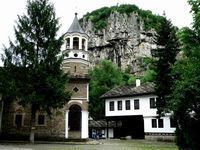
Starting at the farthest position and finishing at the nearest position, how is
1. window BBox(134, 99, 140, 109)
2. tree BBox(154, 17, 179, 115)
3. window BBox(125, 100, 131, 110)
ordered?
window BBox(125, 100, 131, 110), window BBox(134, 99, 140, 109), tree BBox(154, 17, 179, 115)

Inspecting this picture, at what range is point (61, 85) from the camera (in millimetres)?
26781

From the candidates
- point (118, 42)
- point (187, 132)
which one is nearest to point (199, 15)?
point (187, 132)

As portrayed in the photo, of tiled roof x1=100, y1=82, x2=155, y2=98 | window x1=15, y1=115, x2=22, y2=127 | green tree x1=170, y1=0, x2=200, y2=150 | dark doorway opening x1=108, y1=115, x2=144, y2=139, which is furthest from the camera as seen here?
dark doorway opening x1=108, y1=115, x2=144, y2=139

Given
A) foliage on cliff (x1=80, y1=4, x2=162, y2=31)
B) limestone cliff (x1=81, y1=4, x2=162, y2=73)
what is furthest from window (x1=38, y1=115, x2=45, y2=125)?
foliage on cliff (x1=80, y1=4, x2=162, y2=31)

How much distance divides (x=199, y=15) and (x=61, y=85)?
13.9 m

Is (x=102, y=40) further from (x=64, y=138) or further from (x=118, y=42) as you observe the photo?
(x=64, y=138)

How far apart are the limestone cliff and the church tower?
5736cm

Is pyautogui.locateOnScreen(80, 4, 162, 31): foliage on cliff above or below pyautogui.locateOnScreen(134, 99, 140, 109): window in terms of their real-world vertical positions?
above

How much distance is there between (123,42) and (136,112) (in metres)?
56.5

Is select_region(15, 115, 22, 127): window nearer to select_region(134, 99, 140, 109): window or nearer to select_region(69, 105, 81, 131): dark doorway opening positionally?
select_region(69, 105, 81, 131): dark doorway opening

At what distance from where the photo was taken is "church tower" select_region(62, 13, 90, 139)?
3180 cm

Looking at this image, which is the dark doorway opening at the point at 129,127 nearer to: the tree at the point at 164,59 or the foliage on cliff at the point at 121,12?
the tree at the point at 164,59

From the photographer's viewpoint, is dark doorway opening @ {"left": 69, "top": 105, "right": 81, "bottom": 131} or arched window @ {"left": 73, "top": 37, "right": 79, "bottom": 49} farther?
arched window @ {"left": 73, "top": 37, "right": 79, "bottom": 49}

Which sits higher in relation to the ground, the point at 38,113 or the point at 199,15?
the point at 199,15
